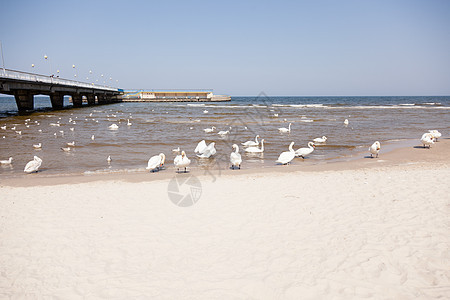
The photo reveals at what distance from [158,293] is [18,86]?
114 ft

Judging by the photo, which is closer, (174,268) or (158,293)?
(158,293)

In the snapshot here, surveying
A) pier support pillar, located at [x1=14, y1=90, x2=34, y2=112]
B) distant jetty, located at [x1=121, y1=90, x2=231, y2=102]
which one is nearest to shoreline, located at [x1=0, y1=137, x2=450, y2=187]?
pier support pillar, located at [x1=14, y1=90, x2=34, y2=112]

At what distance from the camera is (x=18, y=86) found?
30391mm

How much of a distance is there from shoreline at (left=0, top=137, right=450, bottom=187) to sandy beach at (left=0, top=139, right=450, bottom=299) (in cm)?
90

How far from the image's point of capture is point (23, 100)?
37.8 metres

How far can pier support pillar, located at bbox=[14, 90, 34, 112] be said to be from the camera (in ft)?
122

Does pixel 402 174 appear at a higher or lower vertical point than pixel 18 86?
lower

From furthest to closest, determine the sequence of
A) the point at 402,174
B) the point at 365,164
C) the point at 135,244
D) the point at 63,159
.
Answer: the point at 63,159 → the point at 365,164 → the point at 402,174 → the point at 135,244

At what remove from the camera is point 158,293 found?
3.58 meters

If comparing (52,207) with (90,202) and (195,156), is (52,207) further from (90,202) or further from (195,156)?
(195,156)

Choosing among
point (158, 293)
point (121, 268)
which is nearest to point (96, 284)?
point (121, 268)

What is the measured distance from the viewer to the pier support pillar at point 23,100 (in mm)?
37100

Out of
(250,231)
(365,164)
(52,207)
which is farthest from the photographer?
(365,164)

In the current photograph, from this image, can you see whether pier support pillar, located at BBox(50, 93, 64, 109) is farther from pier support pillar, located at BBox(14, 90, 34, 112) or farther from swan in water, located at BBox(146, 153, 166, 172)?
swan in water, located at BBox(146, 153, 166, 172)
